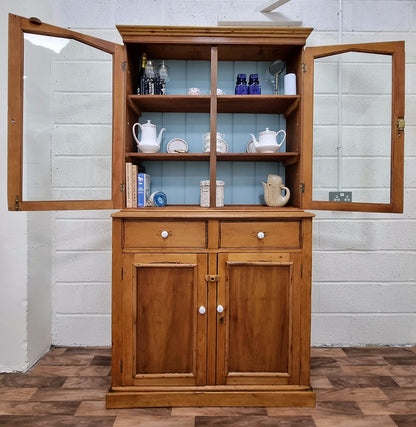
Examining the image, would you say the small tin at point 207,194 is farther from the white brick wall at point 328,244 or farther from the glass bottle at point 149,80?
the white brick wall at point 328,244

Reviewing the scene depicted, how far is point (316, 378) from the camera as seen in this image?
73.8 inches

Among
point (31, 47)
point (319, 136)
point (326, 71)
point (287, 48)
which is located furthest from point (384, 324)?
point (31, 47)

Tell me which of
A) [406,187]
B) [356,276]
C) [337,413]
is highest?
[406,187]

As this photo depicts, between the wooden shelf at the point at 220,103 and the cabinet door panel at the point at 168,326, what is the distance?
980mm

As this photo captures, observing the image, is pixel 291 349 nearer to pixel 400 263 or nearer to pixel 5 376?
pixel 400 263

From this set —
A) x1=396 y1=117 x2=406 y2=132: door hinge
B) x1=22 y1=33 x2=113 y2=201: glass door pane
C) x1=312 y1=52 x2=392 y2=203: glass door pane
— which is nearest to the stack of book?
x1=22 y1=33 x2=113 y2=201: glass door pane

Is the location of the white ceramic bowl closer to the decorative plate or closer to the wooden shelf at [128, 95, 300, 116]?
the decorative plate

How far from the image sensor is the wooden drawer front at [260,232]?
5.40 feet

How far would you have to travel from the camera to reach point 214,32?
5.66ft

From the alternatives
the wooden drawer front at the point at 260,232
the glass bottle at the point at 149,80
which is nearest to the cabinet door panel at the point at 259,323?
the wooden drawer front at the point at 260,232

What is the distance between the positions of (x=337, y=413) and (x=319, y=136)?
160 cm

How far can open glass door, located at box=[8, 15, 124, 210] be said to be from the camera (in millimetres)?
1503

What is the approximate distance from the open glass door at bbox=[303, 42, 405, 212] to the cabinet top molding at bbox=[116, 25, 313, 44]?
0.47 feet

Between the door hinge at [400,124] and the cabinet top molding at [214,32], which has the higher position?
the cabinet top molding at [214,32]
